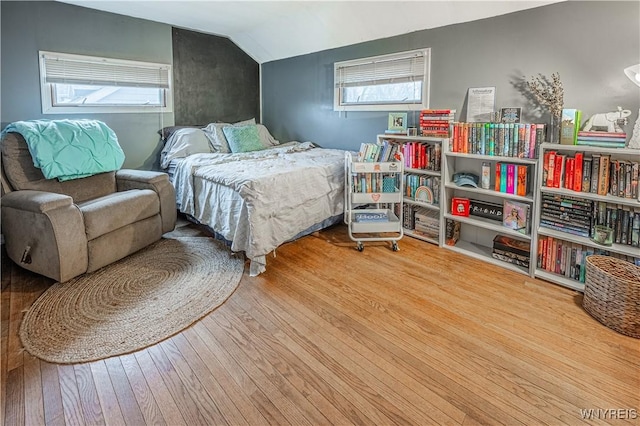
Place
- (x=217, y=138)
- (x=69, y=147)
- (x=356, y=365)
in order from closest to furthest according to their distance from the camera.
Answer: (x=356, y=365) < (x=69, y=147) < (x=217, y=138)

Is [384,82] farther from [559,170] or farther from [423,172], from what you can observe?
[559,170]

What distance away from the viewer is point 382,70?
12.2 feet

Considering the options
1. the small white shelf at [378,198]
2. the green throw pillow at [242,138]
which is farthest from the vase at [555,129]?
the green throw pillow at [242,138]

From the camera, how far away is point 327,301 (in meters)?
2.29

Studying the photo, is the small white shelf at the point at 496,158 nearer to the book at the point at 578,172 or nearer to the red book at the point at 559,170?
the red book at the point at 559,170

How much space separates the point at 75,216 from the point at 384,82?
9.41 ft

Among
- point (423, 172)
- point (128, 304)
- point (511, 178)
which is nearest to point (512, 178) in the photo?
point (511, 178)

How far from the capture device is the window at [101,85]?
11.1 ft

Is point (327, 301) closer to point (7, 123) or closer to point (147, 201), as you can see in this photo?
point (147, 201)

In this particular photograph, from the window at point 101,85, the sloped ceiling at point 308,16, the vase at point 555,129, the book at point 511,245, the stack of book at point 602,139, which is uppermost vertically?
the sloped ceiling at point 308,16

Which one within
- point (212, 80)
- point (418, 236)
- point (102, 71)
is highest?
point (212, 80)

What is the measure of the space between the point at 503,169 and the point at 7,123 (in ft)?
13.1

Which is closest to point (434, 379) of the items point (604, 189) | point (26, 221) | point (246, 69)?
point (604, 189)

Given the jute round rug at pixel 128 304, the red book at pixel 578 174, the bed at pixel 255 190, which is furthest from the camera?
the bed at pixel 255 190
